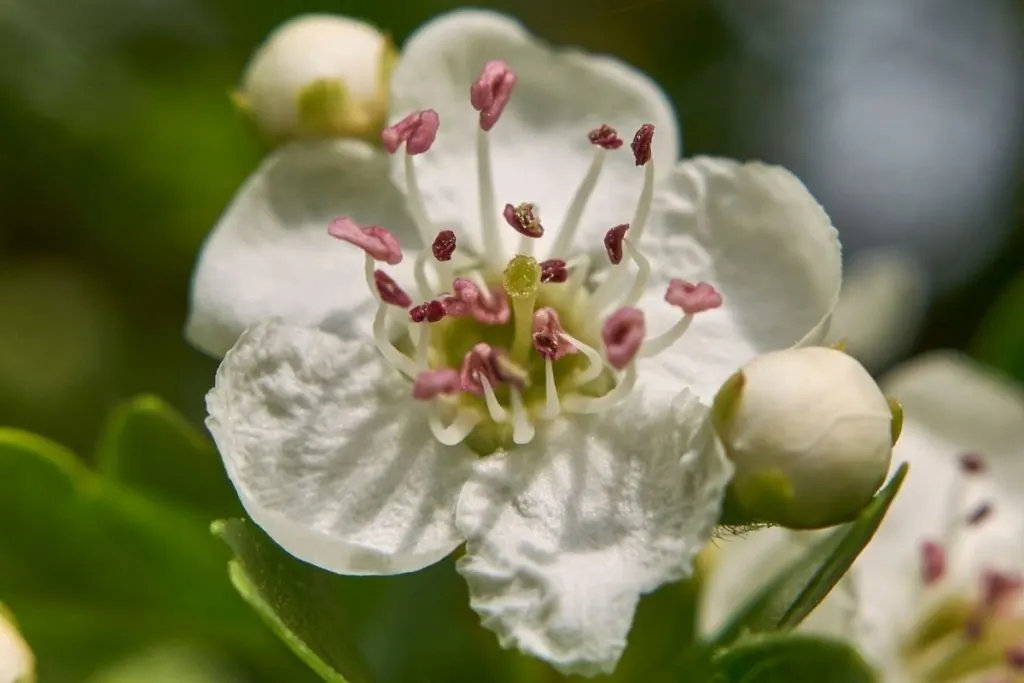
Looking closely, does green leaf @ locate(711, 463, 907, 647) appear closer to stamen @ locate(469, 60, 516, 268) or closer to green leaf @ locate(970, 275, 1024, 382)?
stamen @ locate(469, 60, 516, 268)

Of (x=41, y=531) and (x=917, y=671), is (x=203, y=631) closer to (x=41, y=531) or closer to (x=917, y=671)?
(x=41, y=531)

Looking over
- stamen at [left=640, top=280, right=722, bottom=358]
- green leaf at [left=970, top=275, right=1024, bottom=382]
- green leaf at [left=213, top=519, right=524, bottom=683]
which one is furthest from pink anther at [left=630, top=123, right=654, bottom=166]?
green leaf at [left=970, top=275, right=1024, bottom=382]

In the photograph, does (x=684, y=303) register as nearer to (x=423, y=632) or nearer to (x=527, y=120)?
(x=527, y=120)

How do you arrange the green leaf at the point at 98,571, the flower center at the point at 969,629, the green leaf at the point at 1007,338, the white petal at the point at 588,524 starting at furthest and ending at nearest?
the green leaf at the point at 1007,338, the flower center at the point at 969,629, the green leaf at the point at 98,571, the white petal at the point at 588,524

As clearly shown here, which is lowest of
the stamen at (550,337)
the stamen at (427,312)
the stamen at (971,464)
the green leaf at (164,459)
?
the stamen at (971,464)


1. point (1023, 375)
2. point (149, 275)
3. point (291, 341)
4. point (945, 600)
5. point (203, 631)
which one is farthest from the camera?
point (149, 275)

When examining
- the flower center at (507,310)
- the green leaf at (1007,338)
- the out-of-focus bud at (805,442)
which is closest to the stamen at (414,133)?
the flower center at (507,310)

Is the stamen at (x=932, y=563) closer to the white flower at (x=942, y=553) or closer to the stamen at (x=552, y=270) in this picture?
the white flower at (x=942, y=553)

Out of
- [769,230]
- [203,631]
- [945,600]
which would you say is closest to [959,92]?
[945,600]
